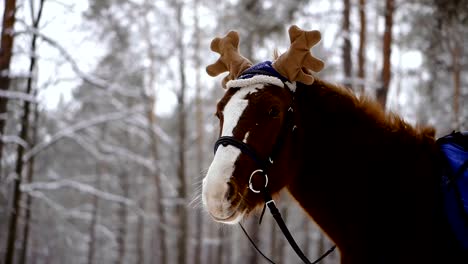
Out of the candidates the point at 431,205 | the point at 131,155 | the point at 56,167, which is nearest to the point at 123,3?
the point at 131,155

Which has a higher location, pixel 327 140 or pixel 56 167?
pixel 56 167

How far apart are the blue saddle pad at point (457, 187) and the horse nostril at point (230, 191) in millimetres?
1232

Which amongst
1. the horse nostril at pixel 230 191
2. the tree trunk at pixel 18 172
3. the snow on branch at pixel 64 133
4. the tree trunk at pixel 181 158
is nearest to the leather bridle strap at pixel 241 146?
the horse nostril at pixel 230 191

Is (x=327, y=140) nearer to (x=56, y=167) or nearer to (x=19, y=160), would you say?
(x=19, y=160)

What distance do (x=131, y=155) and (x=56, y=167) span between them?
17.9 metres

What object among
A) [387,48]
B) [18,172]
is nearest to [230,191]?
[18,172]

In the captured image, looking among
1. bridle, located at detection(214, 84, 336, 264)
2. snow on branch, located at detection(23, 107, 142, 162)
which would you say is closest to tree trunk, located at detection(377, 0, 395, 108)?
snow on branch, located at detection(23, 107, 142, 162)

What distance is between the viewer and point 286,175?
9.01ft

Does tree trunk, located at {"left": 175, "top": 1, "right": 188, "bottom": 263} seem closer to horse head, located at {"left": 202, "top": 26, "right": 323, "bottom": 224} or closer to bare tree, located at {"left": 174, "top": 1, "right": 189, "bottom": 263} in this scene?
bare tree, located at {"left": 174, "top": 1, "right": 189, "bottom": 263}

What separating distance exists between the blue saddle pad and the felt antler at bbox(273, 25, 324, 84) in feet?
3.22

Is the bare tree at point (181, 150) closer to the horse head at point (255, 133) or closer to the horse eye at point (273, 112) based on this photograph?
the horse head at point (255, 133)

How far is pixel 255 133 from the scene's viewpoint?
8.48 feet

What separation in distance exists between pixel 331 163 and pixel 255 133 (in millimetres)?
589

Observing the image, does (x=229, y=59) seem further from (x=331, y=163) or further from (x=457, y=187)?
(x=457, y=187)
